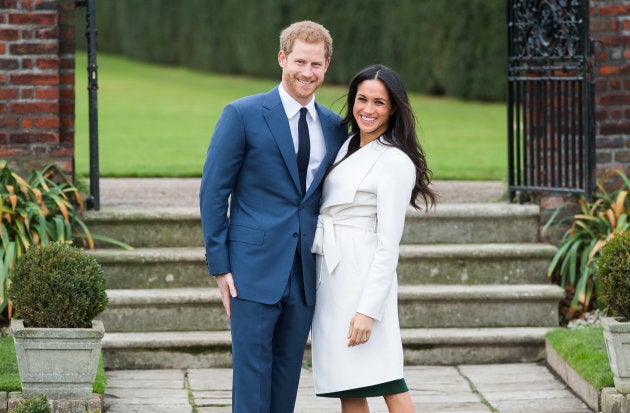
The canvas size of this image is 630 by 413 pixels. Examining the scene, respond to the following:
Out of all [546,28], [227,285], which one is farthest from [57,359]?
[546,28]

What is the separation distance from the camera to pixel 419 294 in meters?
6.68

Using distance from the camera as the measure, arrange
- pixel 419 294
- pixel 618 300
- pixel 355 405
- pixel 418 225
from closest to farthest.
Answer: pixel 355 405, pixel 618 300, pixel 419 294, pixel 418 225

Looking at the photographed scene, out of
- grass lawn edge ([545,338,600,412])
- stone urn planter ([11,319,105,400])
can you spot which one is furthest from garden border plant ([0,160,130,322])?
grass lawn edge ([545,338,600,412])

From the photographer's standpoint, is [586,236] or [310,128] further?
[586,236]

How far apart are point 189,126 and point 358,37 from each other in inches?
224

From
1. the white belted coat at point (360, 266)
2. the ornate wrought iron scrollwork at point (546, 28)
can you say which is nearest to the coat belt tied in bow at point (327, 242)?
the white belted coat at point (360, 266)

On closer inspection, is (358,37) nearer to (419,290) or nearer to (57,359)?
(419,290)

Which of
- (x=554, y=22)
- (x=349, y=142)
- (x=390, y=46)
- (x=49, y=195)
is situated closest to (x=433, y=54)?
(x=390, y=46)

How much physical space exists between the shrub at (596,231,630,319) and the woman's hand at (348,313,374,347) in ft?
5.47

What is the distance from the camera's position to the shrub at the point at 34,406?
15.4ft

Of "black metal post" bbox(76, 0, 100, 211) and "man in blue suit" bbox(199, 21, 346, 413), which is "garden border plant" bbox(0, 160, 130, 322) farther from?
"man in blue suit" bbox(199, 21, 346, 413)

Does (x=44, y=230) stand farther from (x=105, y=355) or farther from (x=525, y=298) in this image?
(x=525, y=298)

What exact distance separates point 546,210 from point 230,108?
3494 mm

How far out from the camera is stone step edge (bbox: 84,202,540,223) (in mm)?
7020
